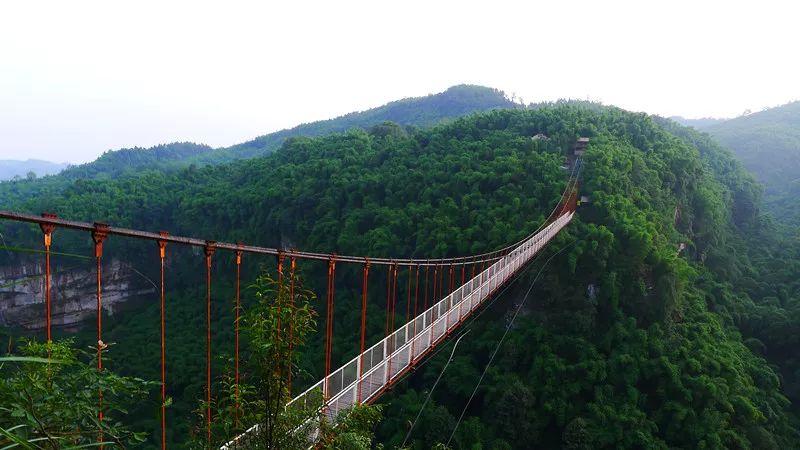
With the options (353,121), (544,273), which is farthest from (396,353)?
(353,121)

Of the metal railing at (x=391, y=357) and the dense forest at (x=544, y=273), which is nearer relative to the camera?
the metal railing at (x=391, y=357)

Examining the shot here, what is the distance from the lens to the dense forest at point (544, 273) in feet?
45.6

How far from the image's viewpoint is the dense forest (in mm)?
13891

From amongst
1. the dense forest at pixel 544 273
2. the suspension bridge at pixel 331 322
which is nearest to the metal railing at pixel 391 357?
the suspension bridge at pixel 331 322

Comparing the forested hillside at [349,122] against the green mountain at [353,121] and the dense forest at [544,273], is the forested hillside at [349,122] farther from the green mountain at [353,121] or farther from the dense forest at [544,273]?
the dense forest at [544,273]

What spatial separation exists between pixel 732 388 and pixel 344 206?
17.1m

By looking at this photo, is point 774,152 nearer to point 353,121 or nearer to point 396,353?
point 353,121

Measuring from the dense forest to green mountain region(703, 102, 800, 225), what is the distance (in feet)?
26.9

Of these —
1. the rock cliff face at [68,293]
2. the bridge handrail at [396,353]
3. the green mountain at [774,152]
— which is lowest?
the rock cliff face at [68,293]

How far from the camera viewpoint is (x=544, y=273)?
16.8m

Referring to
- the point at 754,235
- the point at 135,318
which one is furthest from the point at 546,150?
the point at 135,318

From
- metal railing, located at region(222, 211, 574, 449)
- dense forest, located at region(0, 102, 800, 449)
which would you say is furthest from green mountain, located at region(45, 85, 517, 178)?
metal railing, located at region(222, 211, 574, 449)

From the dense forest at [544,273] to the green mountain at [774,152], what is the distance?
821 cm

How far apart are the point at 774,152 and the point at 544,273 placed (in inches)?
2035
